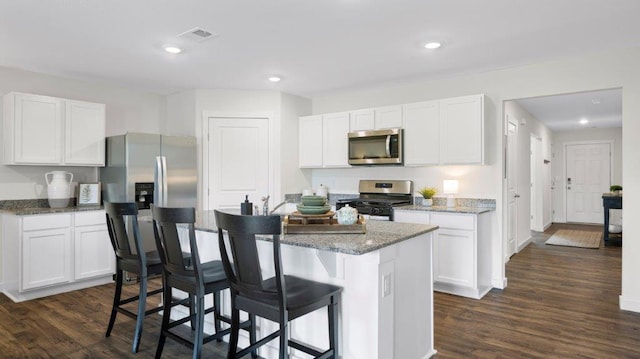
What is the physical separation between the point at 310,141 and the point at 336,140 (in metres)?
0.43

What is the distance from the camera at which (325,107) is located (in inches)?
221

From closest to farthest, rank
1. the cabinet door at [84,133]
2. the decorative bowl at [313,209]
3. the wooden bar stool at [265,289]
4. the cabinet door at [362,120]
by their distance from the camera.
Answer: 1. the wooden bar stool at [265,289]
2. the decorative bowl at [313,209]
3. the cabinet door at [84,133]
4. the cabinet door at [362,120]

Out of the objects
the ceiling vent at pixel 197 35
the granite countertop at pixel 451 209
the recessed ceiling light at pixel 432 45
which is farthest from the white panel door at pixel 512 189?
the ceiling vent at pixel 197 35

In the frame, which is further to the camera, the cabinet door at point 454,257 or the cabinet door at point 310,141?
the cabinet door at point 310,141

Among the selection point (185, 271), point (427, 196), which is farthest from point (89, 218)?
point (427, 196)

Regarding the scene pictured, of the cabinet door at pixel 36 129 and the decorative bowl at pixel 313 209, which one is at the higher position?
the cabinet door at pixel 36 129

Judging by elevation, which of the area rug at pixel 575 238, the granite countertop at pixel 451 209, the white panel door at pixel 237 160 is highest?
the white panel door at pixel 237 160

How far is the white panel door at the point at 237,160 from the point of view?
5094 mm

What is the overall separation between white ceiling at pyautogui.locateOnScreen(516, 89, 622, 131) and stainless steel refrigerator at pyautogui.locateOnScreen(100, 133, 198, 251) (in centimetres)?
426

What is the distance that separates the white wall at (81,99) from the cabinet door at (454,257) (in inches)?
160

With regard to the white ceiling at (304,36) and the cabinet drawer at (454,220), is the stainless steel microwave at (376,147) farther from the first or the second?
the cabinet drawer at (454,220)

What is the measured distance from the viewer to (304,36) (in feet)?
10.5

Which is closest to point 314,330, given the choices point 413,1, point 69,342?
point 69,342

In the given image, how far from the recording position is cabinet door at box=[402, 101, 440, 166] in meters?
4.34
